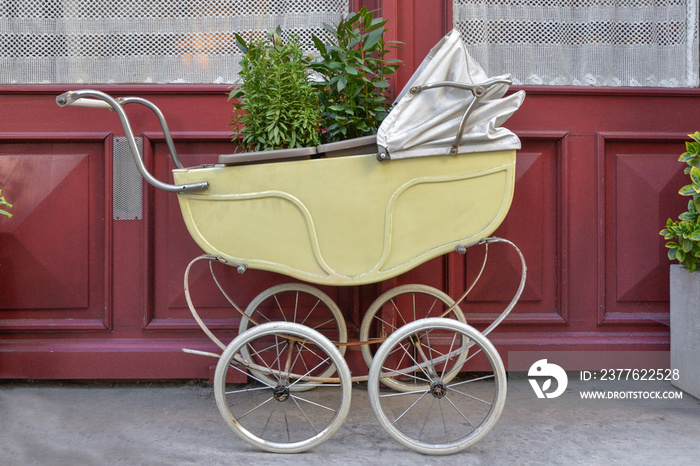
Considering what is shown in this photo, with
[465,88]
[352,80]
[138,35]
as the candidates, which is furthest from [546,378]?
[138,35]

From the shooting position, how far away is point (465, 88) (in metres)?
2.02

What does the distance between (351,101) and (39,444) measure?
5.61ft

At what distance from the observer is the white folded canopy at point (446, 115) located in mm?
2082

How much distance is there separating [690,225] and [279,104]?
5.94 feet

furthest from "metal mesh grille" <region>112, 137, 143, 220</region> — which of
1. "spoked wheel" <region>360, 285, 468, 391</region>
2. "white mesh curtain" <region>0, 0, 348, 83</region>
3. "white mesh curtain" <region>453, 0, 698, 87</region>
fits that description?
"white mesh curtain" <region>453, 0, 698, 87</region>

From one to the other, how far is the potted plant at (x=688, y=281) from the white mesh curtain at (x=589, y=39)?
19.1 inches

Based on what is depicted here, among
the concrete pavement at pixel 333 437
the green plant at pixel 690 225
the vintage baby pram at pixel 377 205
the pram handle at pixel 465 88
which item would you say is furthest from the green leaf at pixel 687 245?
the pram handle at pixel 465 88

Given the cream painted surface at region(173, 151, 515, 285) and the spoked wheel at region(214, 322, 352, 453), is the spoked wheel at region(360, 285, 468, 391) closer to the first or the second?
the spoked wheel at region(214, 322, 352, 453)

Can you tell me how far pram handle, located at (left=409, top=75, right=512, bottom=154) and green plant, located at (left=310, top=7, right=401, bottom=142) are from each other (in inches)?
11.1

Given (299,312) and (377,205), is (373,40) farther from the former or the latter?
(299,312)

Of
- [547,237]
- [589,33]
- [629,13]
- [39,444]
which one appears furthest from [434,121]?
[39,444]

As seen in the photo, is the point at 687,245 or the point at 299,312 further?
the point at 299,312

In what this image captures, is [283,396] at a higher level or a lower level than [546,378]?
higher

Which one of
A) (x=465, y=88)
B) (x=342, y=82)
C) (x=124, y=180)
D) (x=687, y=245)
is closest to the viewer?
(x=465, y=88)
